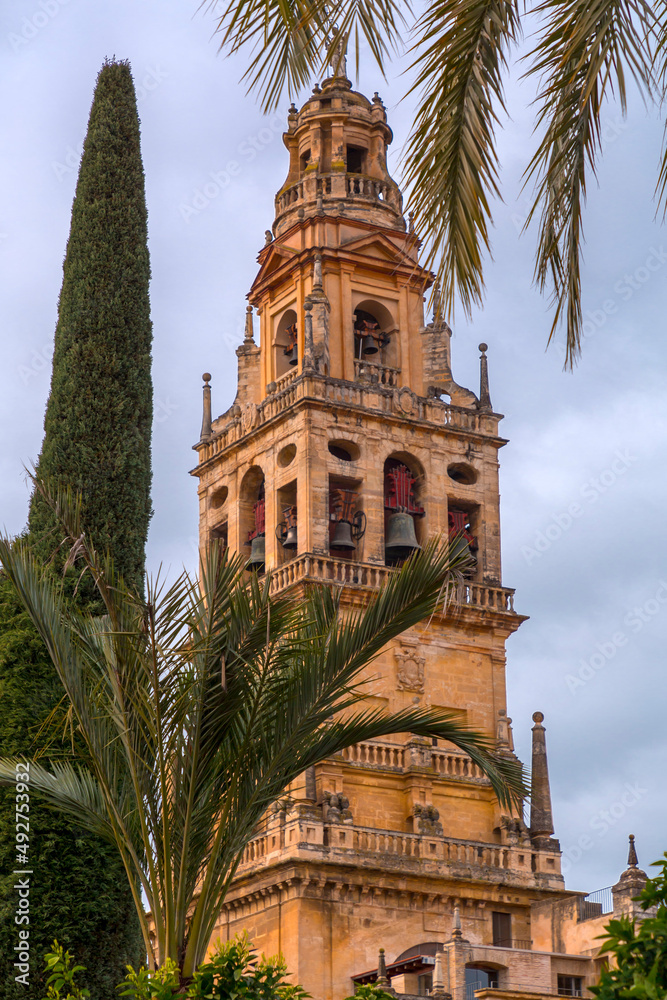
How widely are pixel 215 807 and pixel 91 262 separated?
9.16 m

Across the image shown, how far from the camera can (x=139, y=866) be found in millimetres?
13484

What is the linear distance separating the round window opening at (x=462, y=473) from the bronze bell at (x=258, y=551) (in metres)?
5.47

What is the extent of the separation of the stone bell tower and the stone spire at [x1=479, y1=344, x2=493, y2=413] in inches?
2.0

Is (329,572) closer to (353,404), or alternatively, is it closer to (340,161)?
(353,404)

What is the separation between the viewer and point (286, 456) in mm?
43469

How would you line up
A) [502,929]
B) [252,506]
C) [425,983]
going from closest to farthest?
[425,983] < [502,929] < [252,506]

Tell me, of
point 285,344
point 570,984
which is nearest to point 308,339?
point 285,344

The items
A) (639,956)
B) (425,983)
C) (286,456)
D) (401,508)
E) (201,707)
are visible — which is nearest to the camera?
(639,956)

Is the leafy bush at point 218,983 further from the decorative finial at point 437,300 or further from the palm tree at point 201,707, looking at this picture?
the decorative finial at point 437,300

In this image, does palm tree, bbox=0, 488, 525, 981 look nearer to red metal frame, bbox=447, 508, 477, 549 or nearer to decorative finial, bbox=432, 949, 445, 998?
decorative finial, bbox=432, 949, 445, 998

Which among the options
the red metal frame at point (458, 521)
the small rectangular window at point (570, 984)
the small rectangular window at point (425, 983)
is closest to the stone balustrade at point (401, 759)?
→ the red metal frame at point (458, 521)

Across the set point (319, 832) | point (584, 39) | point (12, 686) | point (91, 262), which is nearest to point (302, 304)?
point (319, 832)

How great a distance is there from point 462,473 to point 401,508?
9.16 ft

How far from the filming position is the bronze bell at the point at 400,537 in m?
41.9
